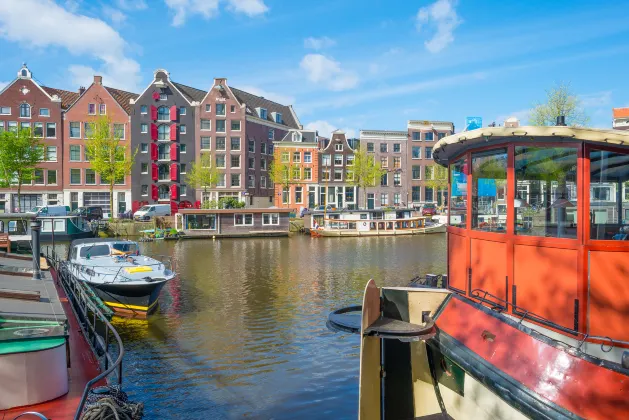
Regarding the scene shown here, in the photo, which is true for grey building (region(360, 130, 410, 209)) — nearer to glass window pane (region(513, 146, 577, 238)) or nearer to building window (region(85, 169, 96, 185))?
building window (region(85, 169, 96, 185))

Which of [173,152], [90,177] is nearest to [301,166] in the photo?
[173,152]

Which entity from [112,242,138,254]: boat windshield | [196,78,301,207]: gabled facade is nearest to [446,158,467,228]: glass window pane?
[112,242,138,254]: boat windshield

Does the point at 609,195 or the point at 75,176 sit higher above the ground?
the point at 75,176

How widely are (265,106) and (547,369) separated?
63.7 metres

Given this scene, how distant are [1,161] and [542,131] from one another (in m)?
49.8

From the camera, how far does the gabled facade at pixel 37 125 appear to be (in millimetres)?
52469

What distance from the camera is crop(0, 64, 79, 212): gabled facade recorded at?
52.5 m

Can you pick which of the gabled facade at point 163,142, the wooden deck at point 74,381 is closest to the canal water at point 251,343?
the wooden deck at point 74,381

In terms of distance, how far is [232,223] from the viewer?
44344 mm

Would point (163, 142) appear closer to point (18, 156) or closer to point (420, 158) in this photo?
point (18, 156)

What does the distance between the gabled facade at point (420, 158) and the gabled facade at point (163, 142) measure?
28640 mm

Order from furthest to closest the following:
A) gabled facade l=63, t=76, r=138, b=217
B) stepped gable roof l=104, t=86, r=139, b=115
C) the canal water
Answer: stepped gable roof l=104, t=86, r=139, b=115 < gabled facade l=63, t=76, r=138, b=217 < the canal water

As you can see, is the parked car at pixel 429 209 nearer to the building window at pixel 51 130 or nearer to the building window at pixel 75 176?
the building window at pixel 75 176

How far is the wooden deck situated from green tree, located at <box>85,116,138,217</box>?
40446 millimetres
